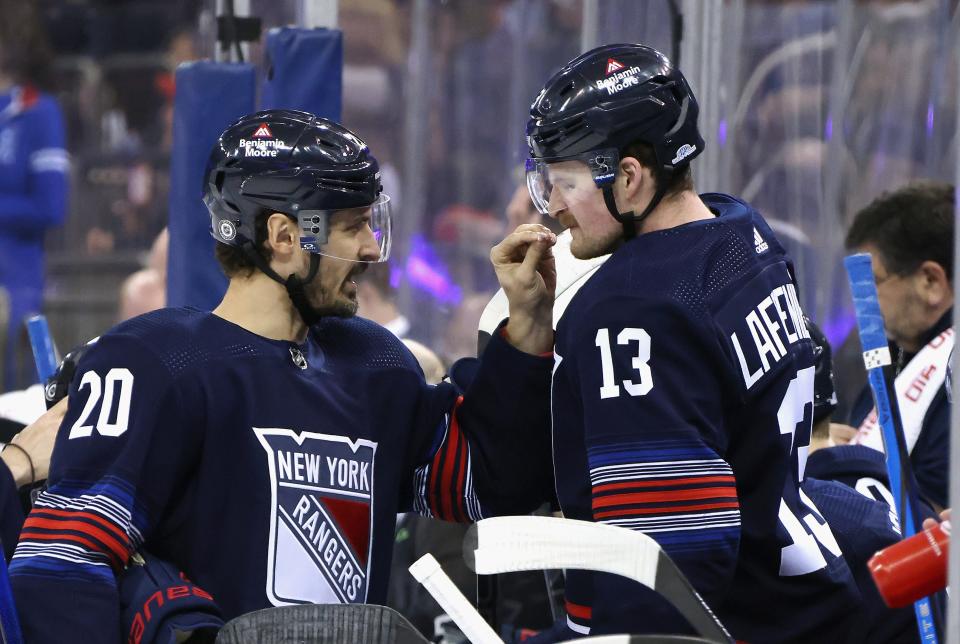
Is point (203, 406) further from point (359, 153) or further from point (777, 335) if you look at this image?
point (777, 335)

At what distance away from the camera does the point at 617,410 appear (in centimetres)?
213

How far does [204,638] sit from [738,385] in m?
0.90

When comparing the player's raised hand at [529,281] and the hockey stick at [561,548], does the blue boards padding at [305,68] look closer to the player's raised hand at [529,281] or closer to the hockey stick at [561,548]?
the player's raised hand at [529,281]

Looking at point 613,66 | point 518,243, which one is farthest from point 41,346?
point 613,66

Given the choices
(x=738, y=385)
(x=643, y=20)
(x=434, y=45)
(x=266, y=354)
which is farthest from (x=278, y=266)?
(x=434, y=45)

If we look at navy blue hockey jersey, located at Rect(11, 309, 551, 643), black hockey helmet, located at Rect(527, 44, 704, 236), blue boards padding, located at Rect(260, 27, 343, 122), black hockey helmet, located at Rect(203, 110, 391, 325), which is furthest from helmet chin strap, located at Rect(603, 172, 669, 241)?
blue boards padding, located at Rect(260, 27, 343, 122)

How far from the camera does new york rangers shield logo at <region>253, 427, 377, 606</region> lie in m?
2.40

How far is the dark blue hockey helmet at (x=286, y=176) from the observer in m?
2.48

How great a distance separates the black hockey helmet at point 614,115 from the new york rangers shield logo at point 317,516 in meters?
0.61

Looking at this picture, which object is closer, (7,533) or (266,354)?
(266,354)

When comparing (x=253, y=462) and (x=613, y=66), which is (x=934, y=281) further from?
(x=253, y=462)

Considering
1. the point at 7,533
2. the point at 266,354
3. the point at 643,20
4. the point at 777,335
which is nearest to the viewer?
the point at 777,335

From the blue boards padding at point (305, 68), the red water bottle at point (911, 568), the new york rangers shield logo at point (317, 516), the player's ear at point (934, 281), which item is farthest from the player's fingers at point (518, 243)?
the player's ear at point (934, 281)

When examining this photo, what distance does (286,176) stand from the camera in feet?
8.12
